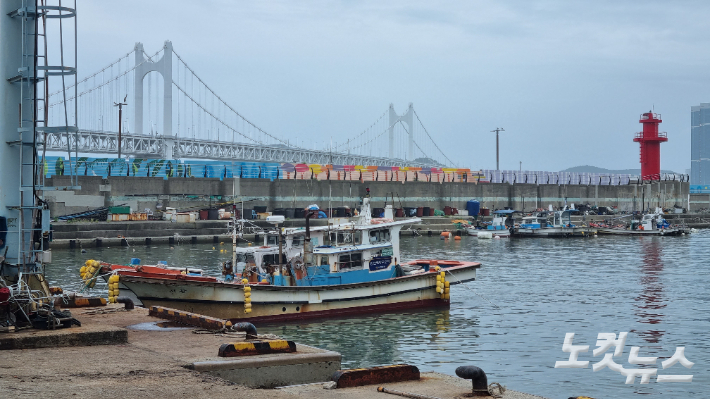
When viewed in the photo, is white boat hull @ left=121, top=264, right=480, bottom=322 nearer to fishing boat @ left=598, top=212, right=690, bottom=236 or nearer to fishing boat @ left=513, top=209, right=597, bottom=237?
fishing boat @ left=513, top=209, right=597, bottom=237

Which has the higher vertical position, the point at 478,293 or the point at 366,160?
the point at 366,160

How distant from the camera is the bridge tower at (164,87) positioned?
121 meters

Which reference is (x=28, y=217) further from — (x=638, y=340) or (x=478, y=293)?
(x=478, y=293)

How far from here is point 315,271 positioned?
75.3 feet

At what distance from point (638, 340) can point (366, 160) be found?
136m

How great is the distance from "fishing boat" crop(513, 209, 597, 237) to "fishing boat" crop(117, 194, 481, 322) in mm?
40283

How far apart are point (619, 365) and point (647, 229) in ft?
188

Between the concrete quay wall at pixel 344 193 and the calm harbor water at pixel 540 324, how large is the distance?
1471 cm

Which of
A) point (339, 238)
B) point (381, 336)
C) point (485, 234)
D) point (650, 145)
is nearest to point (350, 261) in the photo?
point (339, 238)

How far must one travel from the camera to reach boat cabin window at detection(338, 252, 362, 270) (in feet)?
76.8

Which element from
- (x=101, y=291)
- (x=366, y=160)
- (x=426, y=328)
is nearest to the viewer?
(x=426, y=328)

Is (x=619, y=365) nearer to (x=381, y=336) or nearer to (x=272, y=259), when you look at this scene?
(x=381, y=336)

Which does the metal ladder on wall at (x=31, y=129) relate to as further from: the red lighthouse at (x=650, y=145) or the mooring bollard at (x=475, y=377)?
the red lighthouse at (x=650, y=145)

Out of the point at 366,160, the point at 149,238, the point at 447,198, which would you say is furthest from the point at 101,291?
the point at 366,160
